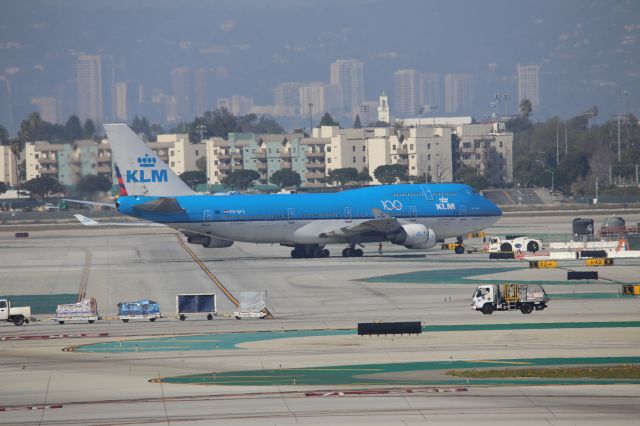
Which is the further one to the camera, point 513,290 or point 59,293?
point 59,293

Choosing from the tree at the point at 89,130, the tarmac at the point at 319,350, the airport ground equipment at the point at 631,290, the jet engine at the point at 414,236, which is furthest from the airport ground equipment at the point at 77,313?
the tree at the point at 89,130

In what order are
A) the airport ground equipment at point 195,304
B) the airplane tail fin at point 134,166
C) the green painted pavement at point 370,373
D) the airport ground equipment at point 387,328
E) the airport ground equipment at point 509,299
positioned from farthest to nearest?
the airplane tail fin at point 134,166 → the airport ground equipment at point 195,304 → the airport ground equipment at point 509,299 → the airport ground equipment at point 387,328 → the green painted pavement at point 370,373

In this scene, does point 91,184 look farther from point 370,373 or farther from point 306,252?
point 370,373

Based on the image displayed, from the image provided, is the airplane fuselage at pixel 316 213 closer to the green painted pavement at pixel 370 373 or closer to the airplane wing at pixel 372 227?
the airplane wing at pixel 372 227

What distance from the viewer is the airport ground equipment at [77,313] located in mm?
52344

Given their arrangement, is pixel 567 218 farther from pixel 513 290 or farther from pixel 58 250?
pixel 513 290

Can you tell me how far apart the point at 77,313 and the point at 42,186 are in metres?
123

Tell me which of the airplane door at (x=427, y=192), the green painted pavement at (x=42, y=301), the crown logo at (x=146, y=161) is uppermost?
the crown logo at (x=146, y=161)

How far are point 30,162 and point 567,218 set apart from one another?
277 ft

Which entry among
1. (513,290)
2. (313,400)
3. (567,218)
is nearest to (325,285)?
(513,290)

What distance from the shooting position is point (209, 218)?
7681 centimetres

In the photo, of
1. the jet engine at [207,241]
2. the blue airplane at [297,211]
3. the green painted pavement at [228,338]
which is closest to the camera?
the green painted pavement at [228,338]

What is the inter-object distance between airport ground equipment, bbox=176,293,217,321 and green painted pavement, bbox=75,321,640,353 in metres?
6.18

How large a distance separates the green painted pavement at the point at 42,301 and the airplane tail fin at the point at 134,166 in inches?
563
